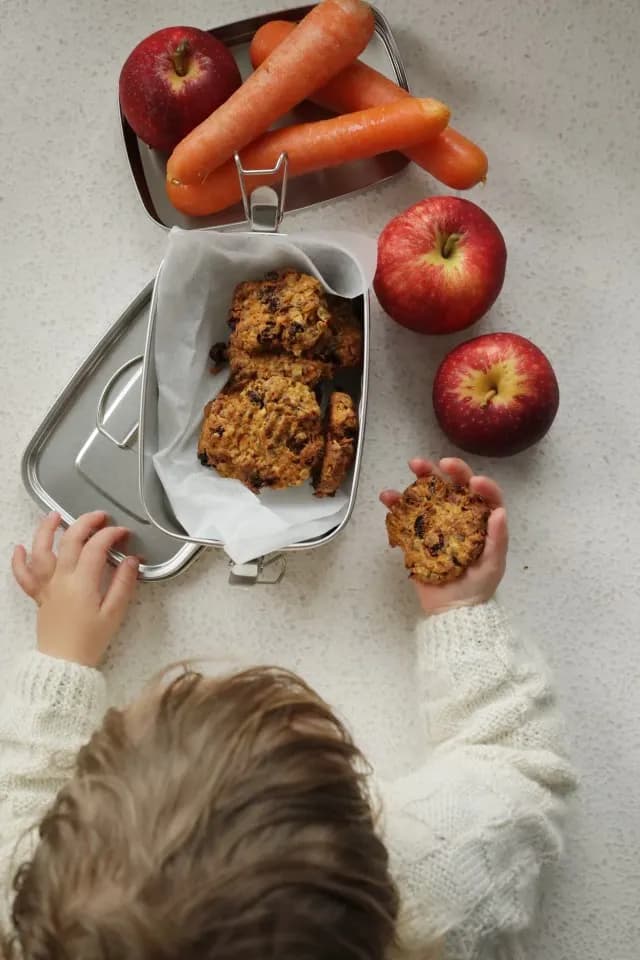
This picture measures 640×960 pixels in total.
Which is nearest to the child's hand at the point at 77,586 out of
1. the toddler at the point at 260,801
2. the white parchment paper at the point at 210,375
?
the toddler at the point at 260,801

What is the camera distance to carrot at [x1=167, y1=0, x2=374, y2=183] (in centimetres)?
66

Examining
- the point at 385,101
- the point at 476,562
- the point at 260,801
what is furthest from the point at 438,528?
the point at 385,101

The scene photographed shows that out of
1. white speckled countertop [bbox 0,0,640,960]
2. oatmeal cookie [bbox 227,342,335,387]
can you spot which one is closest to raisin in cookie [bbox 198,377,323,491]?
oatmeal cookie [bbox 227,342,335,387]

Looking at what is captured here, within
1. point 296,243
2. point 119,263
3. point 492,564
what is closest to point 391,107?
point 296,243

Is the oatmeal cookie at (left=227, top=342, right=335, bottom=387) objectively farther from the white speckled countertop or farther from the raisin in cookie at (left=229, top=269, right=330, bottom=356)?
the white speckled countertop

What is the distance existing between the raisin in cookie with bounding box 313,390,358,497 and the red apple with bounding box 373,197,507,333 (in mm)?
99

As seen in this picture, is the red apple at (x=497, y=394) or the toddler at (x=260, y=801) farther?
the red apple at (x=497, y=394)

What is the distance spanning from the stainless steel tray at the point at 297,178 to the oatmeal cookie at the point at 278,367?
0.52 ft

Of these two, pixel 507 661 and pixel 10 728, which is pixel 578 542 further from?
pixel 10 728

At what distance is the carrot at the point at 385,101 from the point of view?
0.69m

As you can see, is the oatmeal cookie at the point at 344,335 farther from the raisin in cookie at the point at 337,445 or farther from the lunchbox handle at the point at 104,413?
the lunchbox handle at the point at 104,413

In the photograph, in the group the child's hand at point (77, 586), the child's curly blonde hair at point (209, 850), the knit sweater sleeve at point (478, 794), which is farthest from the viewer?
the child's hand at point (77, 586)

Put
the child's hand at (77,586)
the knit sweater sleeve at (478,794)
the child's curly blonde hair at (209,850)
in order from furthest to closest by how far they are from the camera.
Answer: the child's hand at (77,586), the knit sweater sleeve at (478,794), the child's curly blonde hair at (209,850)

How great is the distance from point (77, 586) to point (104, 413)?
151 millimetres
